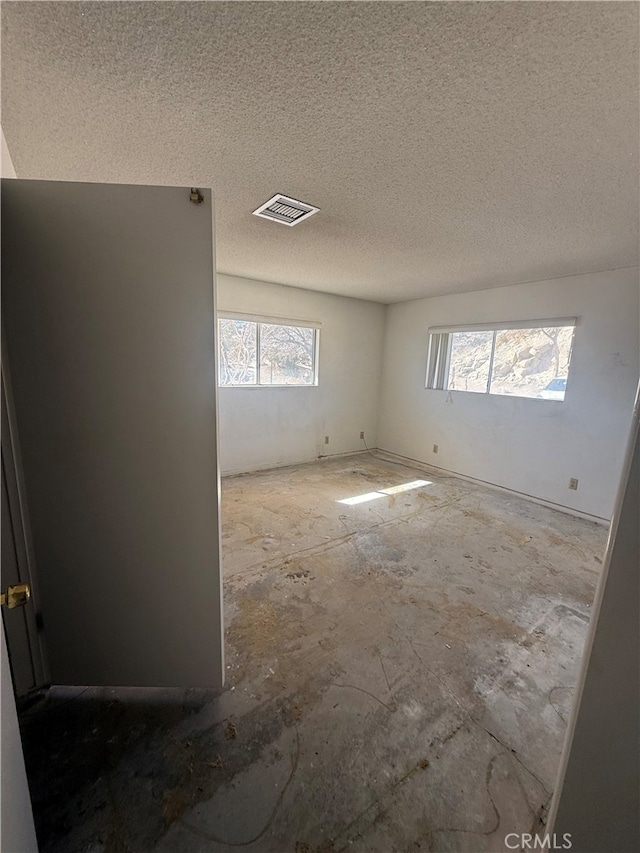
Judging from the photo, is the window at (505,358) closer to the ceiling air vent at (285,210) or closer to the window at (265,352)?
the window at (265,352)

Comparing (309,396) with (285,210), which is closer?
(285,210)

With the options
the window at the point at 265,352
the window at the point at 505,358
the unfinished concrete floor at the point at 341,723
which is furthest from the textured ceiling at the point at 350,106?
the unfinished concrete floor at the point at 341,723

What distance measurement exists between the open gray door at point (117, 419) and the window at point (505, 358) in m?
3.73

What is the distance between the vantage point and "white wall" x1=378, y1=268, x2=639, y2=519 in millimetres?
3035

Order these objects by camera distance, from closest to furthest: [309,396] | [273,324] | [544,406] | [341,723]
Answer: [341,723]
[544,406]
[273,324]
[309,396]

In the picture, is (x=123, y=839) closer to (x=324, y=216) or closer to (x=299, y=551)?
(x=299, y=551)

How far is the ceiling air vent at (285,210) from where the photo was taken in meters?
1.95

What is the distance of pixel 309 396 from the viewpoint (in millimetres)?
4742

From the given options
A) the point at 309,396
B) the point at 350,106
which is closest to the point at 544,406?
the point at 309,396

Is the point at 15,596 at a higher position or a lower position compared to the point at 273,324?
lower

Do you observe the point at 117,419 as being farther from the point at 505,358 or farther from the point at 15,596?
the point at 505,358

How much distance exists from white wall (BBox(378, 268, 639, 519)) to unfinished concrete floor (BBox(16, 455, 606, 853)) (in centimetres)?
127

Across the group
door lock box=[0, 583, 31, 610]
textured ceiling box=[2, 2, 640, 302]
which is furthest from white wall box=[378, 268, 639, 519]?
door lock box=[0, 583, 31, 610]

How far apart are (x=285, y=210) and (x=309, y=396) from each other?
2.83 metres
